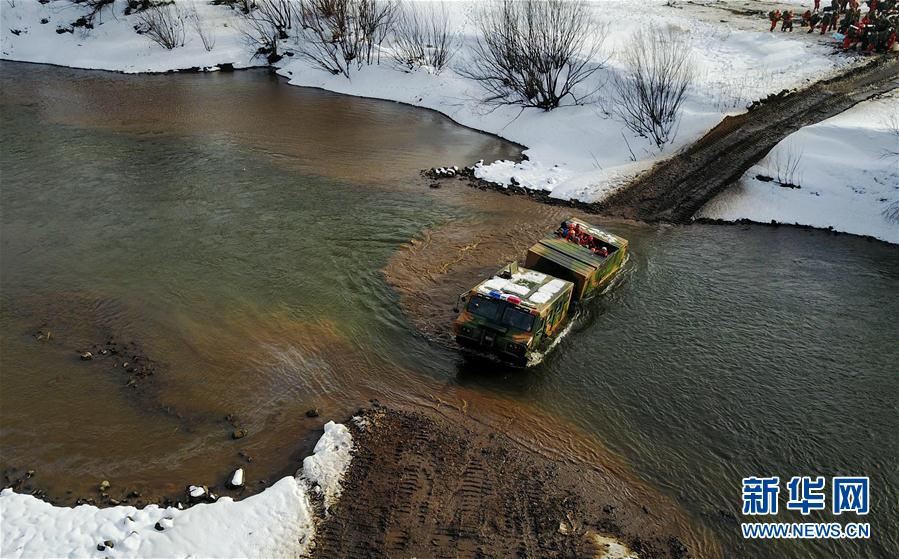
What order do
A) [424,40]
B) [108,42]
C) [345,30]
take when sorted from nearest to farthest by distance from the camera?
1. [345,30]
2. [424,40]
3. [108,42]

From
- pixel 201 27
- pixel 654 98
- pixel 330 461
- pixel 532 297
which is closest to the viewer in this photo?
pixel 330 461

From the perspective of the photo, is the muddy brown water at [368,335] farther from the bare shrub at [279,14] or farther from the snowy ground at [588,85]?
the bare shrub at [279,14]

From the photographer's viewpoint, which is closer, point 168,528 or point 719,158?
point 168,528

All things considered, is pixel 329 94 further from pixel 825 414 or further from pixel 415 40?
pixel 825 414

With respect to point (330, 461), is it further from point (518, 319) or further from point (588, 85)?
point (588, 85)

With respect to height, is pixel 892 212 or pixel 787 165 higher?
pixel 787 165

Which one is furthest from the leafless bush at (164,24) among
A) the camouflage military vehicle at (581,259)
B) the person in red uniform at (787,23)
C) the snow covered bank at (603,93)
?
the person in red uniform at (787,23)

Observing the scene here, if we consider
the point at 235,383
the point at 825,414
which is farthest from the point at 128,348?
the point at 825,414

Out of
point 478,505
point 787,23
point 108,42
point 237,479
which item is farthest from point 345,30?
point 478,505
